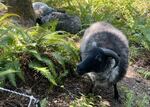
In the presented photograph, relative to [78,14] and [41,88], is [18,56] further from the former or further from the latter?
[78,14]

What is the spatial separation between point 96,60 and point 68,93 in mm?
881

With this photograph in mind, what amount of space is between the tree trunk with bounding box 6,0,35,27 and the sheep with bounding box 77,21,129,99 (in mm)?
2090

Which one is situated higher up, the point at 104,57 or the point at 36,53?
the point at 104,57

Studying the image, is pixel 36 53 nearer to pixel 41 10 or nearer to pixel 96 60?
pixel 96 60

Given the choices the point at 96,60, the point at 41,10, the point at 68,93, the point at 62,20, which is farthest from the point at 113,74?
the point at 41,10

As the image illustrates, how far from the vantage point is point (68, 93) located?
24.7ft

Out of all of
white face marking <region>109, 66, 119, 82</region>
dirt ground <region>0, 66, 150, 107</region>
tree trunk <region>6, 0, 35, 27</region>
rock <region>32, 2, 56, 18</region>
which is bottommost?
dirt ground <region>0, 66, 150, 107</region>

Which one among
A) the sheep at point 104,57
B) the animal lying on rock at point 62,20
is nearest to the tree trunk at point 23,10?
the animal lying on rock at point 62,20

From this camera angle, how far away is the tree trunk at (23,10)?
991cm

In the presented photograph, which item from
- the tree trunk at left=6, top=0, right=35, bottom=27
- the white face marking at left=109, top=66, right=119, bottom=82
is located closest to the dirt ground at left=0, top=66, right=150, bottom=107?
the white face marking at left=109, top=66, right=119, bottom=82

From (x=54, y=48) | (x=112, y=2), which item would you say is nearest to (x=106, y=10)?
(x=112, y=2)

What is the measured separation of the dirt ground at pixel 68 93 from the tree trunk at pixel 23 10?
255 cm

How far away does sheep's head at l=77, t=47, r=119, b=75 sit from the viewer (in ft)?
22.9

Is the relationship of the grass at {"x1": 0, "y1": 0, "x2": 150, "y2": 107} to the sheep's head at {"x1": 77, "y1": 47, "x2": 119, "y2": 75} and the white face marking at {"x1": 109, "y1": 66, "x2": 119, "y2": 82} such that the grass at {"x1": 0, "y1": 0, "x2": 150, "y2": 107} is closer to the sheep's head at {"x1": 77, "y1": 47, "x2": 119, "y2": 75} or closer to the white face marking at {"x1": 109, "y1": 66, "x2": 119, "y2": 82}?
the white face marking at {"x1": 109, "y1": 66, "x2": 119, "y2": 82}
